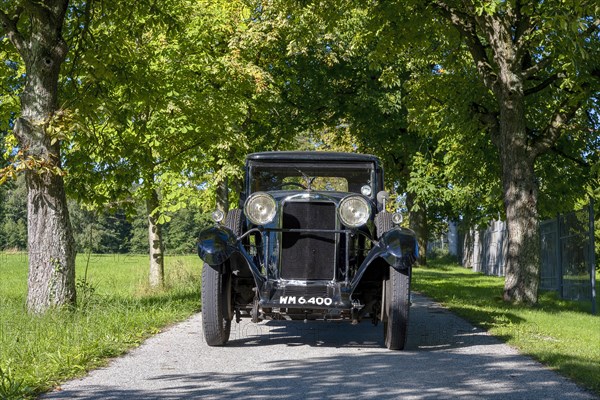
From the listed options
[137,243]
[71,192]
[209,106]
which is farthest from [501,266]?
[137,243]

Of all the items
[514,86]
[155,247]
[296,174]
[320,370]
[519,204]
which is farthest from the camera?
[155,247]

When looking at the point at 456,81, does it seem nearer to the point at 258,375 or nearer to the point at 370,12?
the point at 370,12

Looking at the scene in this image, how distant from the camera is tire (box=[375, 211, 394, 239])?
8.98 meters

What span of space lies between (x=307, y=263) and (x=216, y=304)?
1.04 metres

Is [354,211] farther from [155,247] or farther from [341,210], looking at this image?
[155,247]

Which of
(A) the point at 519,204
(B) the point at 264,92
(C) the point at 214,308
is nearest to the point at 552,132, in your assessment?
(A) the point at 519,204

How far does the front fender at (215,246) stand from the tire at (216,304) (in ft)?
0.67

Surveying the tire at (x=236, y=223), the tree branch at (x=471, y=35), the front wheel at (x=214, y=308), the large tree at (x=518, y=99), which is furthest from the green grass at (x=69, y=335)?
the tree branch at (x=471, y=35)

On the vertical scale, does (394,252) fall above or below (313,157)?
below

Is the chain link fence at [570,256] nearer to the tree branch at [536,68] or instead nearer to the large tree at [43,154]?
the tree branch at [536,68]

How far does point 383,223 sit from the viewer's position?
904 centimetres

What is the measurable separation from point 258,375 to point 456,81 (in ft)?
39.9

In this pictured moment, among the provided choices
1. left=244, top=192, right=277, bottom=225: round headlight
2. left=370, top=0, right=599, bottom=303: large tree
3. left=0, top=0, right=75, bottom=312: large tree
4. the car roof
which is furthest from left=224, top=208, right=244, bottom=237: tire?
left=370, top=0, right=599, bottom=303: large tree

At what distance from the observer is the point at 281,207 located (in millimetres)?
8688
